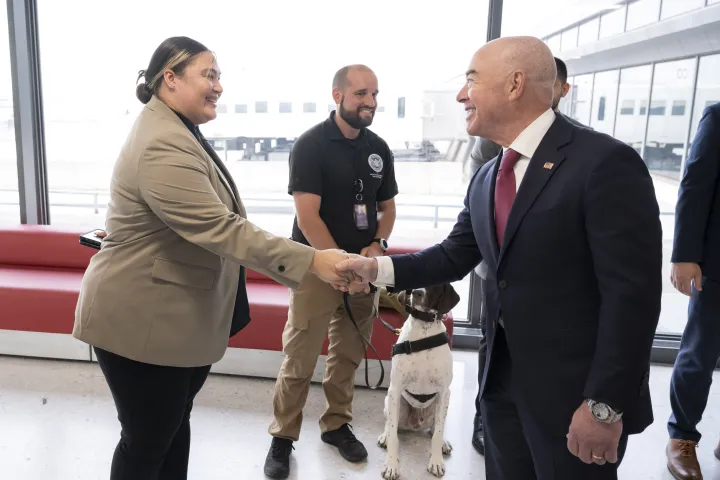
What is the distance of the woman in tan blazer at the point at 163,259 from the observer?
1521 mm

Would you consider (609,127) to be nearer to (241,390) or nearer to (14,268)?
(241,390)

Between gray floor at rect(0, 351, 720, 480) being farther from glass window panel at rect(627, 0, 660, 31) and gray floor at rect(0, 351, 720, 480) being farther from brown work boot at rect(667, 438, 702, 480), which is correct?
glass window panel at rect(627, 0, 660, 31)

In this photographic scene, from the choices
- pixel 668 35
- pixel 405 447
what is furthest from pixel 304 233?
pixel 668 35

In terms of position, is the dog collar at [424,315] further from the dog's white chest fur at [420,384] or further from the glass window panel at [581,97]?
the glass window panel at [581,97]

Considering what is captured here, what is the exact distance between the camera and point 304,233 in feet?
8.07

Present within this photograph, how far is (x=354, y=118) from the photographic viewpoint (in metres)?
2.49

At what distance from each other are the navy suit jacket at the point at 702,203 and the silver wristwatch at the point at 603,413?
54.8 inches

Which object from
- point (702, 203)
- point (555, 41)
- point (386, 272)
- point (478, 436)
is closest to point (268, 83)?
point (555, 41)

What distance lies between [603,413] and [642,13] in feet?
11.6

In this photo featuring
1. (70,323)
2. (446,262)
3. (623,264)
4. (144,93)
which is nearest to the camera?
(623,264)

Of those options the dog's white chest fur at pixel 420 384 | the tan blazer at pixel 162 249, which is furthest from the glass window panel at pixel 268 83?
the tan blazer at pixel 162 249

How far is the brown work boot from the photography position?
8.04ft

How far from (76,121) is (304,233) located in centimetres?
286

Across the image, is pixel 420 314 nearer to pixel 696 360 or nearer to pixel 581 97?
pixel 696 360
